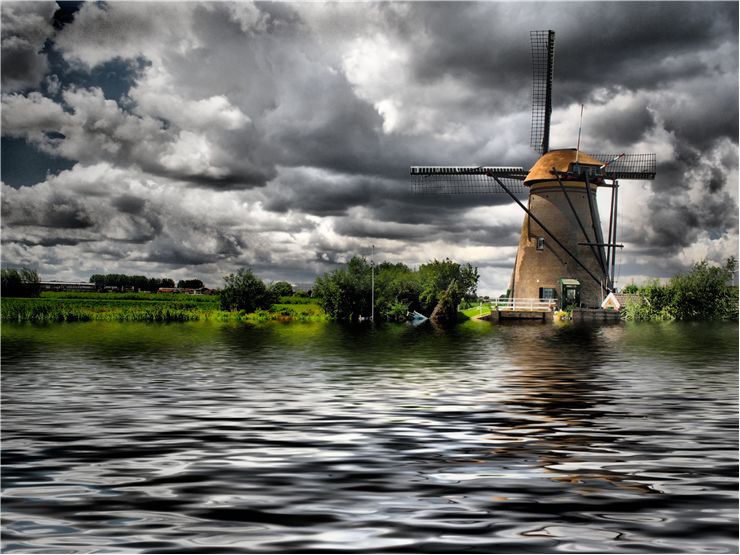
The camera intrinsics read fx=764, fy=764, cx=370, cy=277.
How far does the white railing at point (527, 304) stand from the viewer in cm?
5969

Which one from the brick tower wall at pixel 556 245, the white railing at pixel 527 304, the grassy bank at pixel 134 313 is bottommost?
the grassy bank at pixel 134 313

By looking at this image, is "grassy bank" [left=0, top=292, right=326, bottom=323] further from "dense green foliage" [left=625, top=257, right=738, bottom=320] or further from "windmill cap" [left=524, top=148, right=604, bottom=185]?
"dense green foliage" [left=625, top=257, right=738, bottom=320]

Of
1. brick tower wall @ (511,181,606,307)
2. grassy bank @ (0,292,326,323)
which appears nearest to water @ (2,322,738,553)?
brick tower wall @ (511,181,606,307)

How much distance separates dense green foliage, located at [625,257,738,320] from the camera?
68.5 meters

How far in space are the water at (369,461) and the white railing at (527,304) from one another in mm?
40570

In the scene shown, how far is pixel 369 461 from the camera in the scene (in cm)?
875

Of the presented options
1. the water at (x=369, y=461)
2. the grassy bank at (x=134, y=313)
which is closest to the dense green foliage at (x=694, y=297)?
the grassy bank at (x=134, y=313)

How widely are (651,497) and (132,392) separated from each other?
36.0ft

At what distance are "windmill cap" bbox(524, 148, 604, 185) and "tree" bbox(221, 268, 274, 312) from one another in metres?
32.3

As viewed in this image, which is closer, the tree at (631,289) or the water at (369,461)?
the water at (369,461)

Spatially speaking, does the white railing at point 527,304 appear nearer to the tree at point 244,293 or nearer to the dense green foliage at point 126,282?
the tree at point 244,293

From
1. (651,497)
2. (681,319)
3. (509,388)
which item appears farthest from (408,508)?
(681,319)

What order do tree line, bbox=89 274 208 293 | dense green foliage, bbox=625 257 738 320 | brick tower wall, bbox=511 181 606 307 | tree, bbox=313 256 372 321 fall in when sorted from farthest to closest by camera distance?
1. tree line, bbox=89 274 208 293
2. tree, bbox=313 256 372 321
3. dense green foliage, bbox=625 257 738 320
4. brick tower wall, bbox=511 181 606 307

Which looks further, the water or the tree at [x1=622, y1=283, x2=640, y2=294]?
the tree at [x1=622, y1=283, x2=640, y2=294]
